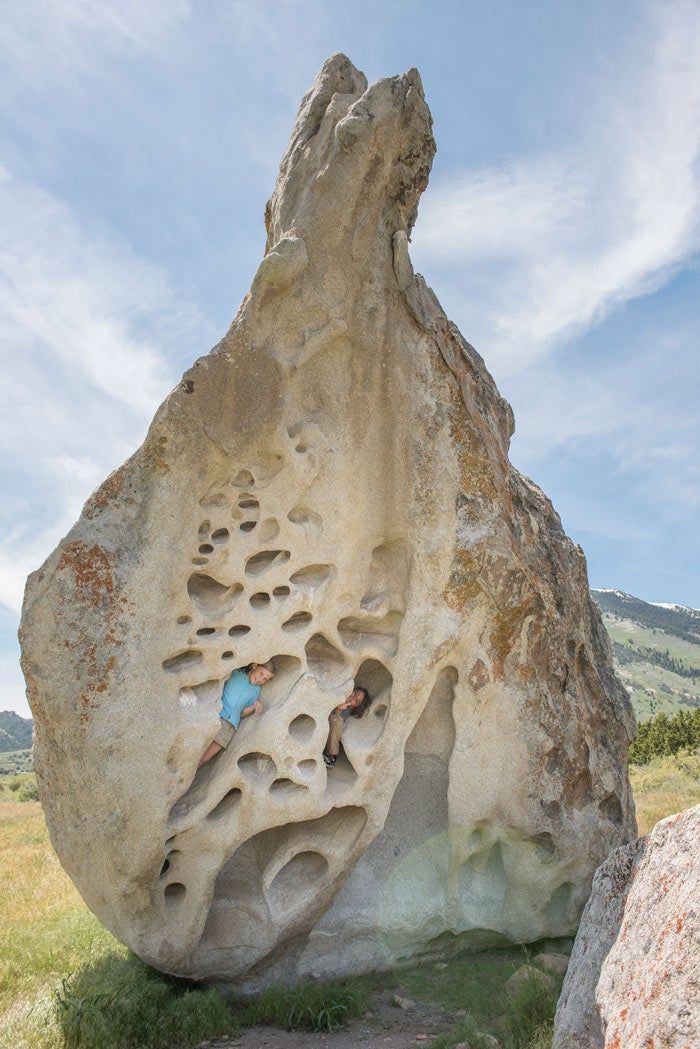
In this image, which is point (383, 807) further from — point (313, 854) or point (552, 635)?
point (552, 635)

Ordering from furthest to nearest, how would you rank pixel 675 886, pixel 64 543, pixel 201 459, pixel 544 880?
pixel 544 880 → pixel 201 459 → pixel 64 543 → pixel 675 886

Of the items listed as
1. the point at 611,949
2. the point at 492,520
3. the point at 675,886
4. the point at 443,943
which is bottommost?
the point at 443,943

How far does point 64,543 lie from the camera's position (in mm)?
6379

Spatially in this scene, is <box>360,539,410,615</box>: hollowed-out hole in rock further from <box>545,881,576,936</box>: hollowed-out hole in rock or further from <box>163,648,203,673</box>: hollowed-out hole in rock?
<box>545,881,576,936</box>: hollowed-out hole in rock

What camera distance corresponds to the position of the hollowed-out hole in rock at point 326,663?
7.50 meters

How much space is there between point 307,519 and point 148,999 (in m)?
4.46

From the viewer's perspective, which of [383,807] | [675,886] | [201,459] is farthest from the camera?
[383,807]

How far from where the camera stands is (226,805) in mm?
7031

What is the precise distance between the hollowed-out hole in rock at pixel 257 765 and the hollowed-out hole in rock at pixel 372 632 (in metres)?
1.39

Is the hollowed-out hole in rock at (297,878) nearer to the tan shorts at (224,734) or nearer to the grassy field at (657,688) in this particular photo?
the tan shorts at (224,734)

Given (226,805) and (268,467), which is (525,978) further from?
(268,467)

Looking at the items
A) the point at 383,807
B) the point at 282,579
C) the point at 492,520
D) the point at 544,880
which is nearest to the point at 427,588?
the point at 492,520

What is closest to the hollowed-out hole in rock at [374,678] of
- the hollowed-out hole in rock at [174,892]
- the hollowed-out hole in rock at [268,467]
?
the hollowed-out hole in rock at [268,467]

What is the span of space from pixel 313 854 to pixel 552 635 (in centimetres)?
337
